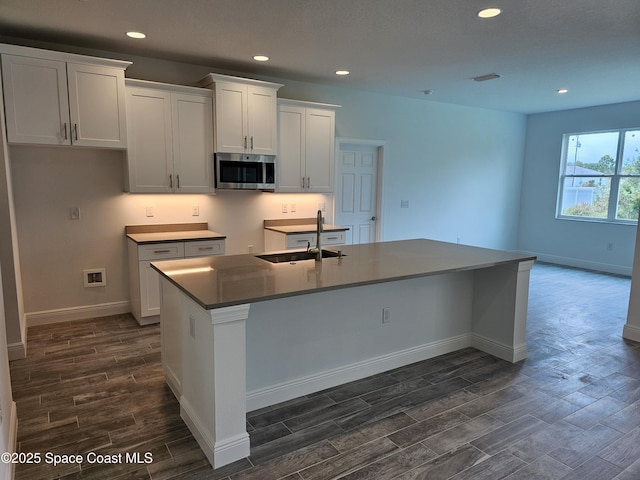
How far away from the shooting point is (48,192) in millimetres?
4102

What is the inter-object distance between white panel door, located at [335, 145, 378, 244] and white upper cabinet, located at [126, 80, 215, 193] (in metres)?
2.07

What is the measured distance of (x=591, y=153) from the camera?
7.19 m

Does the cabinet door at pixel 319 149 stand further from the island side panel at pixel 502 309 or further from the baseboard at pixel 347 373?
the baseboard at pixel 347 373

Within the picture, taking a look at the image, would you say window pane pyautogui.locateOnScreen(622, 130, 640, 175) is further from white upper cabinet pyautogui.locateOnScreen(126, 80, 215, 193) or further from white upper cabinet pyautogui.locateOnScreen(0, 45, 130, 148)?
white upper cabinet pyautogui.locateOnScreen(0, 45, 130, 148)

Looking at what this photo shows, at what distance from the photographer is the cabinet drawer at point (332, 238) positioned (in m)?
5.13

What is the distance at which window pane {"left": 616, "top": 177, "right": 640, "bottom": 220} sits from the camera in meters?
6.64

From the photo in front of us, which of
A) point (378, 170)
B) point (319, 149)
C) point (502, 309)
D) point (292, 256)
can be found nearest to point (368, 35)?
point (319, 149)

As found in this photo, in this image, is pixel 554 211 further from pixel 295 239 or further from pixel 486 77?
pixel 295 239

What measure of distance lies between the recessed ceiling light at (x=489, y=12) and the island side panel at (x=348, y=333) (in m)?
2.01

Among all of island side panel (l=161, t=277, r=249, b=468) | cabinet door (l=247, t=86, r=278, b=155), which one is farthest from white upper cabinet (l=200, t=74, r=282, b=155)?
island side panel (l=161, t=277, r=249, b=468)

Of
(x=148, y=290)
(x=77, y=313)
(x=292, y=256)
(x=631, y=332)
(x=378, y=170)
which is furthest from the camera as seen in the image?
(x=378, y=170)

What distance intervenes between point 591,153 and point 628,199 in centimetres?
99

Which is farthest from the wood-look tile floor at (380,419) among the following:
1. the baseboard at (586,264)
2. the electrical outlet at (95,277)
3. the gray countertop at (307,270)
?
the baseboard at (586,264)

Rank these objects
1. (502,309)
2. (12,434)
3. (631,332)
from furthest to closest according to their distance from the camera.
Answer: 1. (631,332)
2. (502,309)
3. (12,434)
